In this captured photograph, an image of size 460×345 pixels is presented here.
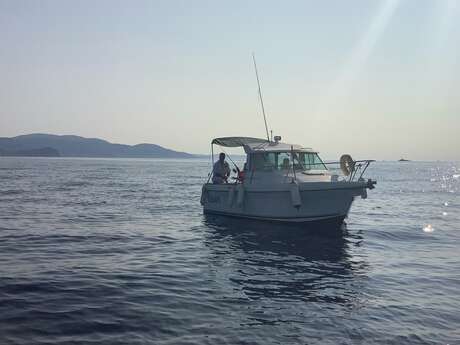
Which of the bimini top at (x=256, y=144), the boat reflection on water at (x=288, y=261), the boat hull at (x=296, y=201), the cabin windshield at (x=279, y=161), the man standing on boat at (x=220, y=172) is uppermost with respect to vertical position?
the bimini top at (x=256, y=144)

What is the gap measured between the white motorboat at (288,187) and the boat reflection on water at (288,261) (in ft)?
2.52

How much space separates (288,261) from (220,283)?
341 centimetres

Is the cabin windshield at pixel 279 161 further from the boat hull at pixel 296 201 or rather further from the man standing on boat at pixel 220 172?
the man standing on boat at pixel 220 172

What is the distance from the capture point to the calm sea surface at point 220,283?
303 inches

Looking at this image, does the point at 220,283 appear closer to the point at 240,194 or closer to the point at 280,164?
the point at 240,194

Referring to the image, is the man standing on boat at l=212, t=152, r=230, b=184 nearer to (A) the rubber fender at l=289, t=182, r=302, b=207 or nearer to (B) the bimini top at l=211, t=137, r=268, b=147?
(B) the bimini top at l=211, t=137, r=268, b=147

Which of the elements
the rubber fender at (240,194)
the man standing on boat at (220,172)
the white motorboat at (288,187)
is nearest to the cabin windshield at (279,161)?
the white motorboat at (288,187)

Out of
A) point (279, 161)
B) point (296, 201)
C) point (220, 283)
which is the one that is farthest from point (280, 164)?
point (220, 283)

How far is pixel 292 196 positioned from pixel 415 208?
1685 centimetres

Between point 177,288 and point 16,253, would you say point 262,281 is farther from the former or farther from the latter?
point 16,253

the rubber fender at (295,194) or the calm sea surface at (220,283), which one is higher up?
the rubber fender at (295,194)

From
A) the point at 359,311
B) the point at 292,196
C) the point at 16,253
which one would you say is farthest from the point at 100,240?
the point at 359,311

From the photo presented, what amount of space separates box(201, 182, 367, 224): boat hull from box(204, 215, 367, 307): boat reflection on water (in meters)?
0.55

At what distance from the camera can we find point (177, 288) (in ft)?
33.4
